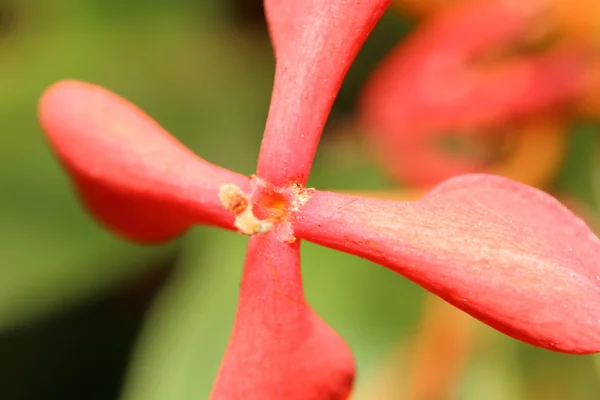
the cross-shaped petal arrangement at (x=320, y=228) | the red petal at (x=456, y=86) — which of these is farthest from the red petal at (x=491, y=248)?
the red petal at (x=456, y=86)

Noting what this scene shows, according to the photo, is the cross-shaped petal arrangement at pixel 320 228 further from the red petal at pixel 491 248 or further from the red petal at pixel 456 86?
the red petal at pixel 456 86

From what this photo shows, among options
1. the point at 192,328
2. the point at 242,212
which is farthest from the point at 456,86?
the point at 242,212

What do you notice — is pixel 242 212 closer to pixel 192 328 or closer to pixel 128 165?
pixel 128 165

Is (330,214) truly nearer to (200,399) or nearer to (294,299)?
(294,299)

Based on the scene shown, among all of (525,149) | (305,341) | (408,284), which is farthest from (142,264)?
(305,341)

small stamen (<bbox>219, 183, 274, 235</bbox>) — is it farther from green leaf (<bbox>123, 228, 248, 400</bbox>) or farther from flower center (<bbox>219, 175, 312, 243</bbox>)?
green leaf (<bbox>123, 228, 248, 400</bbox>)

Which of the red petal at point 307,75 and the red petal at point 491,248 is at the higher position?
the red petal at point 307,75

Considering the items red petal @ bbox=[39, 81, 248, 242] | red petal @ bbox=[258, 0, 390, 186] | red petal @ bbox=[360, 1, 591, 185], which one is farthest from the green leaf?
red petal @ bbox=[258, 0, 390, 186]
